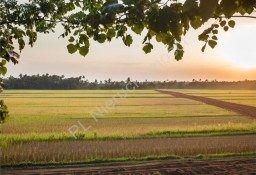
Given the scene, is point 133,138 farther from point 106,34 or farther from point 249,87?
point 249,87

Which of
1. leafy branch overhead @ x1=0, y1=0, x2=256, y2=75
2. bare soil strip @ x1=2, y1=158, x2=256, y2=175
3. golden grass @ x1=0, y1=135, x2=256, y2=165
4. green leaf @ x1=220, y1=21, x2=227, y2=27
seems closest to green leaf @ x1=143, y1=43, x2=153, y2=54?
leafy branch overhead @ x1=0, y1=0, x2=256, y2=75

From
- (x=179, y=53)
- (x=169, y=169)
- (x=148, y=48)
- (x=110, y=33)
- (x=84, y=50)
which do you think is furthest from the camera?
(x=169, y=169)

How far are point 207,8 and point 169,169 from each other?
10.6 m

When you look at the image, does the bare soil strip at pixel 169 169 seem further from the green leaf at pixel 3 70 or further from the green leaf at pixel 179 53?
the green leaf at pixel 179 53

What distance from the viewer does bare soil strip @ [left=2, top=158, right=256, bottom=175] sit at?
37.8ft

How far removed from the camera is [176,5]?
2471 mm

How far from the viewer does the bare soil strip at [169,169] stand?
1151cm

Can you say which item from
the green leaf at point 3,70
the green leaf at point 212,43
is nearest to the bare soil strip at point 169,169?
the green leaf at point 3,70

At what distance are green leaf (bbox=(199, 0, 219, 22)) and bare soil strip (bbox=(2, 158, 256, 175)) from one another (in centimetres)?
995

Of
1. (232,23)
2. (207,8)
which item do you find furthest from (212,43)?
(207,8)

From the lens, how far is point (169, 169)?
470 inches

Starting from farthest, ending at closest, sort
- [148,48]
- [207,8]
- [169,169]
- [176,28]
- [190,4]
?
[169,169] < [148,48] < [176,28] < [190,4] < [207,8]

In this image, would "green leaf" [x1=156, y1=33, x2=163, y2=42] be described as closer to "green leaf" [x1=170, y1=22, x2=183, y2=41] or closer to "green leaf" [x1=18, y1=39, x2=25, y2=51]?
"green leaf" [x1=170, y1=22, x2=183, y2=41]

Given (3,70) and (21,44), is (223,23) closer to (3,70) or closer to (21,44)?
(21,44)
